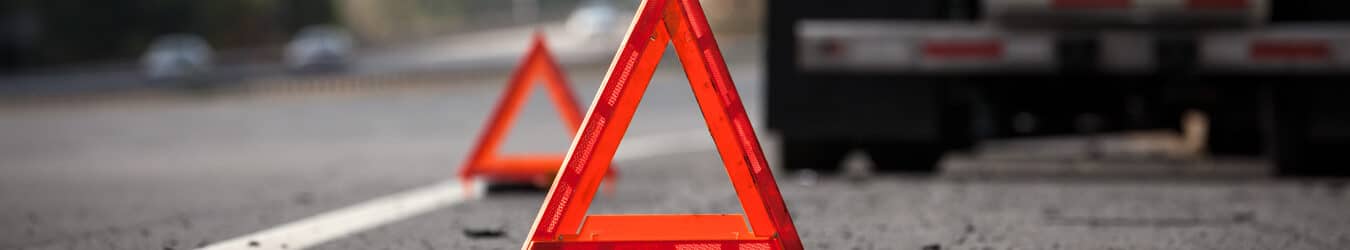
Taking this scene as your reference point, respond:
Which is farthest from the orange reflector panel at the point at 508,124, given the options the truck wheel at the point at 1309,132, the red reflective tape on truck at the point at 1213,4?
the truck wheel at the point at 1309,132

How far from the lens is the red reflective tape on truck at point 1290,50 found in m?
8.01

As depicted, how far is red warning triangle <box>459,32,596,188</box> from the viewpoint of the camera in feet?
27.3

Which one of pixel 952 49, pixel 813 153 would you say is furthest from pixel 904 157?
pixel 952 49

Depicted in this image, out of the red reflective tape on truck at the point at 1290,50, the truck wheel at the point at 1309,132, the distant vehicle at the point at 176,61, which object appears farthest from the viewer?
the distant vehicle at the point at 176,61

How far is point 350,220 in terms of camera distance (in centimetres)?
700

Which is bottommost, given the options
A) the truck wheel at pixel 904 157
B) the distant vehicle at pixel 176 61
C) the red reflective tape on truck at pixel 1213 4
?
the truck wheel at pixel 904 157

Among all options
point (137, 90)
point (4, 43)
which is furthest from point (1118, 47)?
point (4, 43)

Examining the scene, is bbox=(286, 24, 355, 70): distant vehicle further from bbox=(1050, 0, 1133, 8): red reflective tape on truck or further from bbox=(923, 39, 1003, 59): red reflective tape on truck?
bbox=(1050, 0, 1133, 8): red reflective tape on truck

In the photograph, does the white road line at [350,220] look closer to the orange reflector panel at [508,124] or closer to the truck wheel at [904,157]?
the orange reflector panel at [508,124]

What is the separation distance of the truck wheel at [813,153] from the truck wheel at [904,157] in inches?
5.2

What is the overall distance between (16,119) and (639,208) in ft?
58.4

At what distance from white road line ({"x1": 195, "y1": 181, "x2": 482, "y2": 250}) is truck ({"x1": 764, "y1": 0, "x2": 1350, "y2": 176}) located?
5.30ft

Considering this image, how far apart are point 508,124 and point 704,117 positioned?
12.2 feet

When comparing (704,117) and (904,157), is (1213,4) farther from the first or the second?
(704,117)
